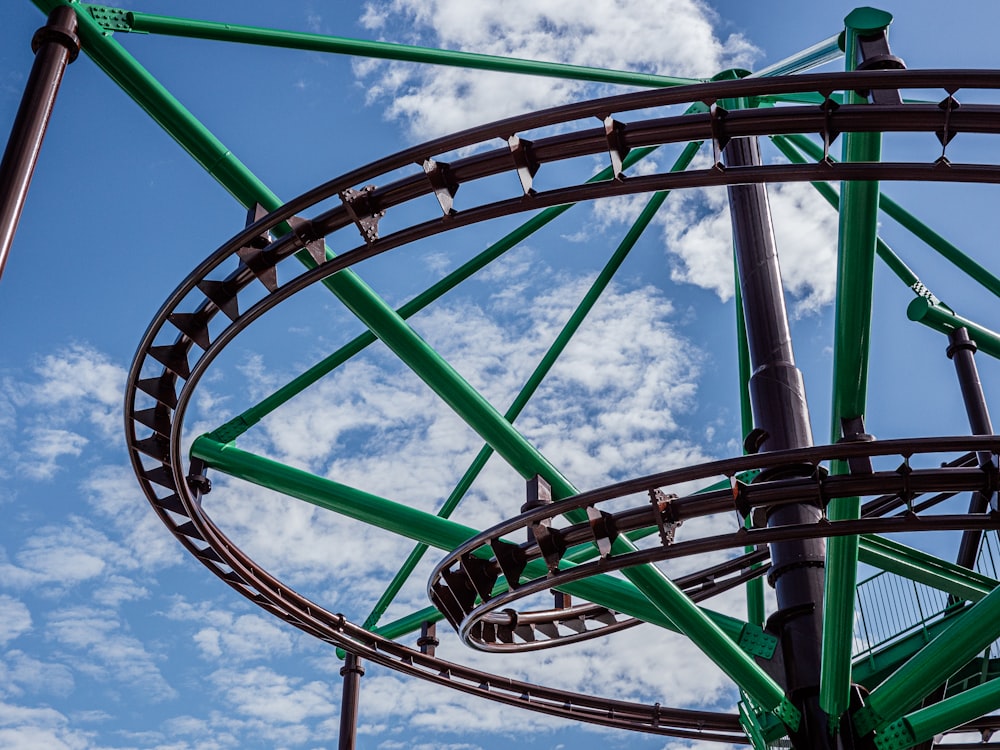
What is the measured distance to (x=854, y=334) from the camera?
7.70 metres

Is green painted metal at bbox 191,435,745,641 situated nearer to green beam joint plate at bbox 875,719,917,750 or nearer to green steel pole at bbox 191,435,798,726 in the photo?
green steel pole at bbox 191,435,798,726

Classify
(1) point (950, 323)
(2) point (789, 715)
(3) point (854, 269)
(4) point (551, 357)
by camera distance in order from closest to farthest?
(3) point (854, 269) < (2) point (789, 715) < (4) point (551, 357) < (1) point (950, 323)

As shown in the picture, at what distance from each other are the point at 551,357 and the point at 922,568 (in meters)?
4.70

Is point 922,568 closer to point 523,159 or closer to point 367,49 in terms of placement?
point 523,159

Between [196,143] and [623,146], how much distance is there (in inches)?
121

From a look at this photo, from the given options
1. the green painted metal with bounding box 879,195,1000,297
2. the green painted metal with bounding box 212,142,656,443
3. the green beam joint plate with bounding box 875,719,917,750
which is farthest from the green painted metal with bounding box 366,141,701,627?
the green beam joint plate with bounding box 875,719,917,750

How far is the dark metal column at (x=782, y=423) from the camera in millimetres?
11070

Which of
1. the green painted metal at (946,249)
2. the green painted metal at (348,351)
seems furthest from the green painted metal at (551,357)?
the green painted metal at (946,249)

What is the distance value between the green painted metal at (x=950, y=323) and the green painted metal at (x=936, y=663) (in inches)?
203

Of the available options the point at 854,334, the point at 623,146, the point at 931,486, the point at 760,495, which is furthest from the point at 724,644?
the point at 623,146

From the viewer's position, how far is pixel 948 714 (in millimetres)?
10203

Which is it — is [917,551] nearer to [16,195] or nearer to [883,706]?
[883,706]

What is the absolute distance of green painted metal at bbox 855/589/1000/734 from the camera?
927cm

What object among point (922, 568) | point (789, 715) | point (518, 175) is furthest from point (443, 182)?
point (922, 568)
